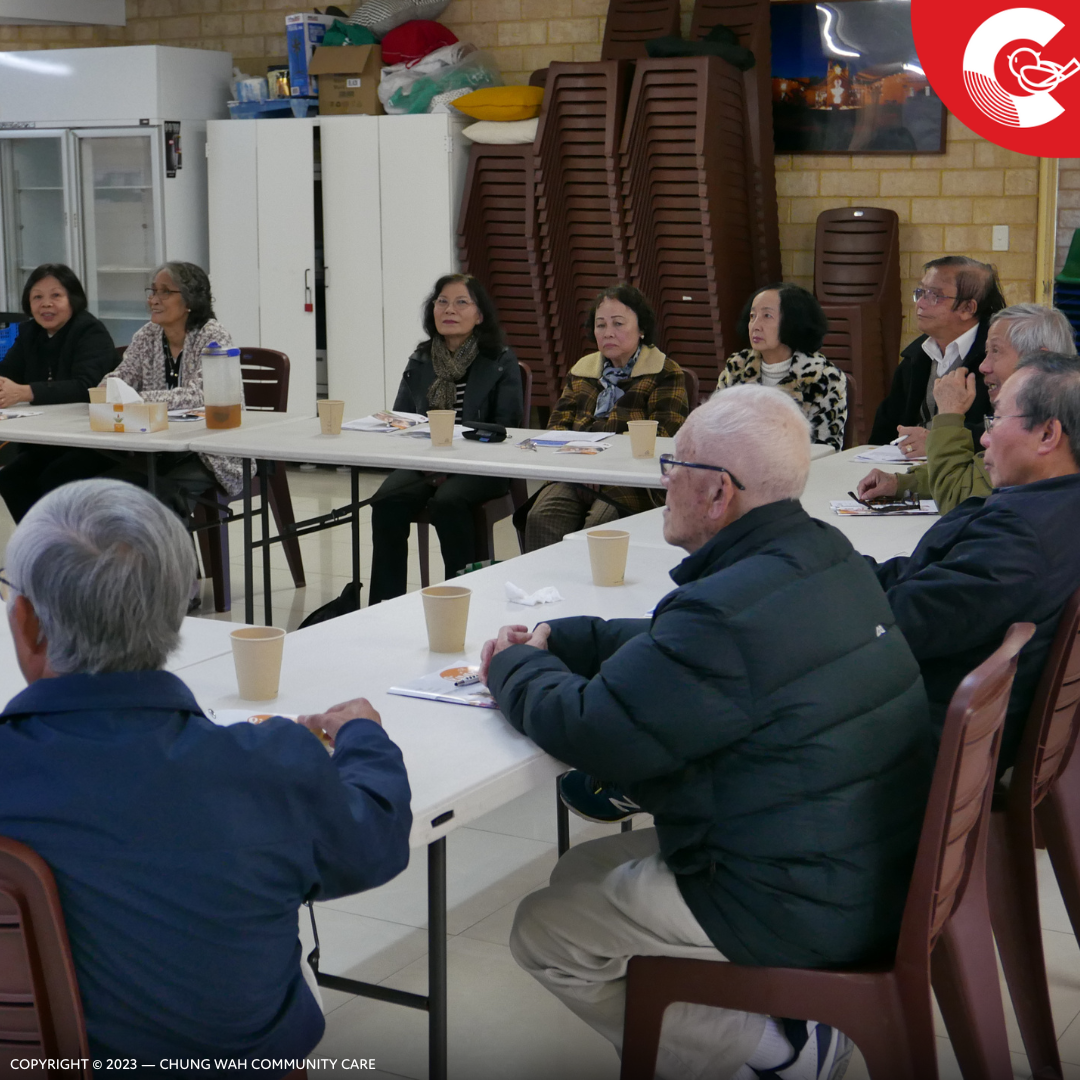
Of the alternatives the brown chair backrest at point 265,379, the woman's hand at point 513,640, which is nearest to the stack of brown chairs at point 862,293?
the brown chair backrest at point 265,379

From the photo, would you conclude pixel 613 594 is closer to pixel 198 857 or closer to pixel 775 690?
pixel 775 690

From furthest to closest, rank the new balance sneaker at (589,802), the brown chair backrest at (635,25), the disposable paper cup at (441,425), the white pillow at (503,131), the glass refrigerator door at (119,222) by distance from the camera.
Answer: the glass refrigerator door at (119,222), the white pillow at (503,131), the brown chair backrest at (635,25), the disposable paper cup at (441,425), the new balance sneaker at (589,802)

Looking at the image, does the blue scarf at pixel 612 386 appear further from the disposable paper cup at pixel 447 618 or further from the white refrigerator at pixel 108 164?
the white refrigerator at pixel 108 164

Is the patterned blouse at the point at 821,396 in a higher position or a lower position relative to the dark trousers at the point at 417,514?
higher

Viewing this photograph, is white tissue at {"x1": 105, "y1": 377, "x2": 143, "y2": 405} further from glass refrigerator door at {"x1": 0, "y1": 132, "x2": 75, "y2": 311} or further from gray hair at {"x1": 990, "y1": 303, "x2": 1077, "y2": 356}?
glass refrigerator door at {"x1": 0, "y1": 132, "x2": 75, "y2": 311}

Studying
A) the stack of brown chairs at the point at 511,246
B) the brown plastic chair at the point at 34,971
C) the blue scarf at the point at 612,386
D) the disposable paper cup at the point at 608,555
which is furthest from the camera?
the stack of brown chairs at the point at 511,246

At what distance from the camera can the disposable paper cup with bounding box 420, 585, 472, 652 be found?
2248 millimetres

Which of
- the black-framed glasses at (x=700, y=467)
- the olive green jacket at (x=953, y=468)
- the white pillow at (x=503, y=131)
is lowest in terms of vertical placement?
the olive green jacket at (x=953, y=468)

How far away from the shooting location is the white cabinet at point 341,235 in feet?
24.3

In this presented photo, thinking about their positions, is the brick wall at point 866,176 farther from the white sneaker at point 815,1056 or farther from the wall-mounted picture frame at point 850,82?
the white sneaker at point 815,1056

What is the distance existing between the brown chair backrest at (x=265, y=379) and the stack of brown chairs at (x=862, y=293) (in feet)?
8.74

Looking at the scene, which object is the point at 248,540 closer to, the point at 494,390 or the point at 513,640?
the point at 494,390

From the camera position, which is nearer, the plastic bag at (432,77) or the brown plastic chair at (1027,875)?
the brown plastic chair at (1027,875)

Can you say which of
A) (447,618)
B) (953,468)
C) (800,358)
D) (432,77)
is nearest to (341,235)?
(432,77)
